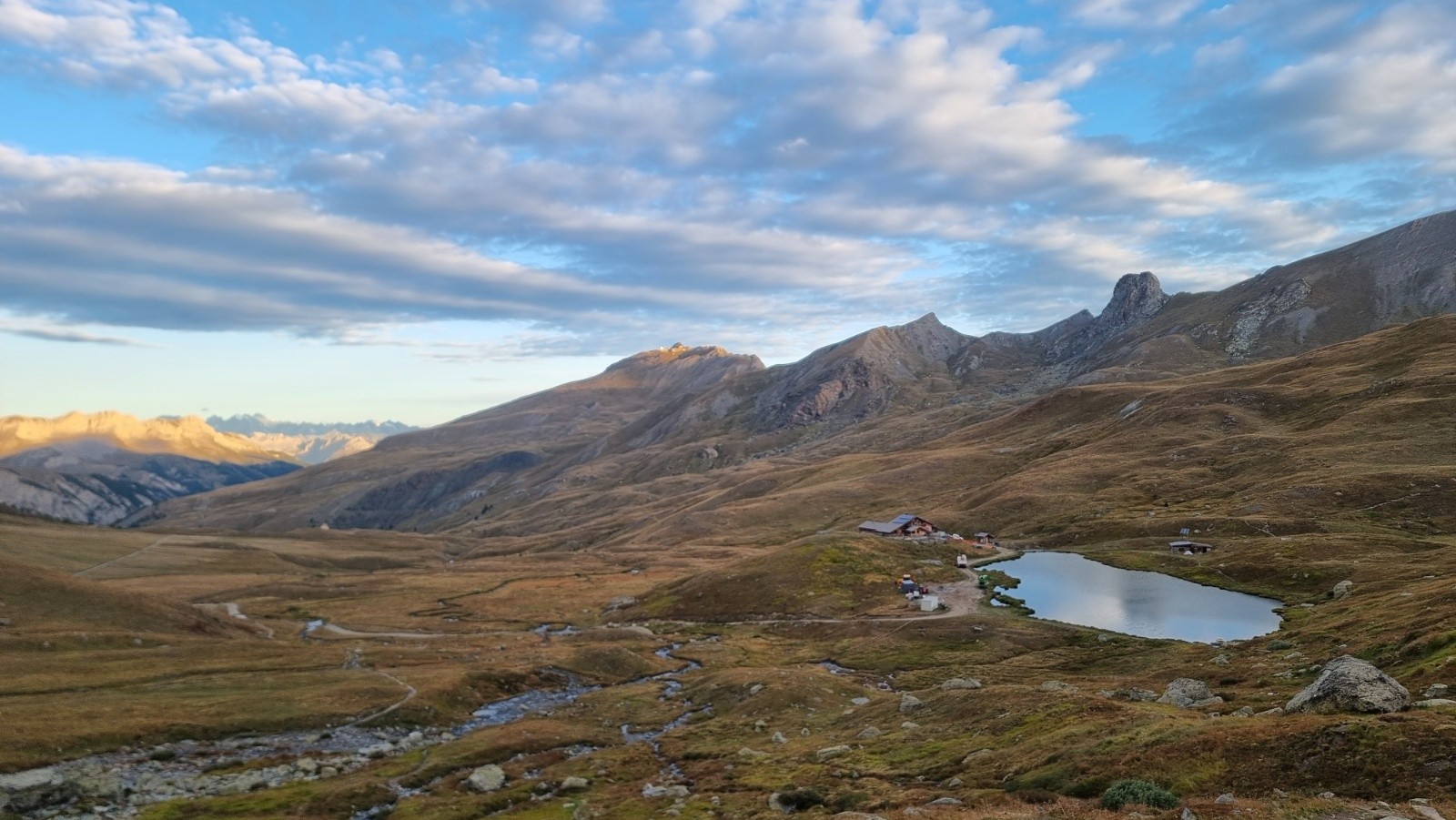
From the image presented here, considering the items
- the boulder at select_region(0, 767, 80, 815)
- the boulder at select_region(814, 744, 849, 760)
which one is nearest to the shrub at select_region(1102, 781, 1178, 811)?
the boulder at select_region(814, 744, 849, 760)

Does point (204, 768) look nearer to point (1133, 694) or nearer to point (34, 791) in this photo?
point (34, 791)

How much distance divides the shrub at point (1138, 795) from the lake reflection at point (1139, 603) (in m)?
65.5

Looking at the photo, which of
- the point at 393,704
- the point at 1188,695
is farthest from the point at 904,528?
the point at 1188,695

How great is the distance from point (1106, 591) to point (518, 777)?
310 ft

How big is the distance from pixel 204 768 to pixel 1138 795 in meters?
67.5

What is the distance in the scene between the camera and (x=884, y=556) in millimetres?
156375

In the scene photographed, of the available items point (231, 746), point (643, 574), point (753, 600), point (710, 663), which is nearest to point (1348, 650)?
point (710, 663)

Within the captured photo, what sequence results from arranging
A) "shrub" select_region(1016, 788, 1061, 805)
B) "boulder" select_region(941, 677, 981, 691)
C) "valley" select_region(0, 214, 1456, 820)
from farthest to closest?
"boulder" select_region(941, 677, 981, 691), "valley" select_region(0, 214, 1456, 820), "shrub" select_region(1016, 788, 1061, 805)

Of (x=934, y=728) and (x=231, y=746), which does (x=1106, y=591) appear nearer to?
(x=934, y=728)

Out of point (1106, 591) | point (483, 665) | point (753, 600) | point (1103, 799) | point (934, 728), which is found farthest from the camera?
→ point (753, 600)

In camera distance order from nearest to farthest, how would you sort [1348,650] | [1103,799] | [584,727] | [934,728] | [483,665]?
1. [1103,799]
2. [1348,650]
3. [934,728]
4. [584,727]
5. [483,665]

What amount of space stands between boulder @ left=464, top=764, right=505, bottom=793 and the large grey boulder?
52841mm

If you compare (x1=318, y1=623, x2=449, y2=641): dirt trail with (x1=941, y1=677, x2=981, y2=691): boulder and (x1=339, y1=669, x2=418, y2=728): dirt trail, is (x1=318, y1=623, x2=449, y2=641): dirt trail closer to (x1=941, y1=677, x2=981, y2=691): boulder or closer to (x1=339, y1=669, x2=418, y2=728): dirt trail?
(x1=339, y1=669, x2=418, y2=728): dirt trail

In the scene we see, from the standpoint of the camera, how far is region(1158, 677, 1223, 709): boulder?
51.1 metres
